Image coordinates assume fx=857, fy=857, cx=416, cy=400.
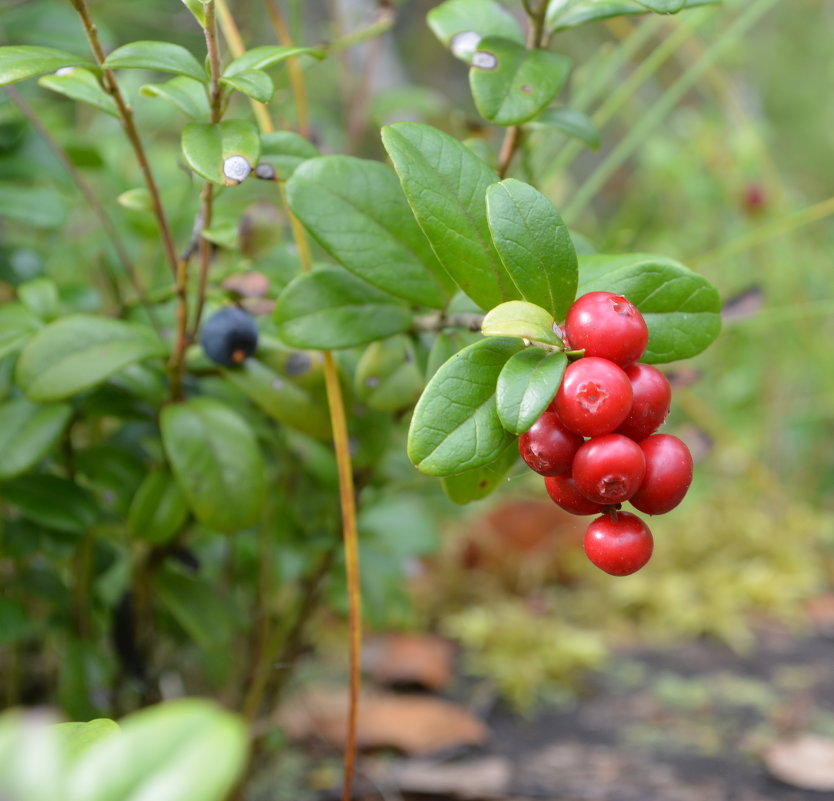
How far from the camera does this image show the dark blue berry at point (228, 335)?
2.68 ft

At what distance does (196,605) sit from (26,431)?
0.30 meters

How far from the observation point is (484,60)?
2.49 feet

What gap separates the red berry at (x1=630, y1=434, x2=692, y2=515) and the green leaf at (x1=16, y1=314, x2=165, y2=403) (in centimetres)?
50

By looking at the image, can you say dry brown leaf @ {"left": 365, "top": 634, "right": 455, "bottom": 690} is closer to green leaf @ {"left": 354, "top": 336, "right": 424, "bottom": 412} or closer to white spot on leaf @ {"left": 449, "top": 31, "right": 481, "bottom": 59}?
green leaf @ {"left": 354, "top": 336, "right": 424, "bottom": 412}

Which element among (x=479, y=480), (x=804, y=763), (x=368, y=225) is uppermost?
(x=368, y=225)

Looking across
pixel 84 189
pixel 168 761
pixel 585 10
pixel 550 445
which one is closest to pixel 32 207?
pixel 84 189

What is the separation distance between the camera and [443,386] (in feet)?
1.93

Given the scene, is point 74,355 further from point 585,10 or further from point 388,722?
point 388,722

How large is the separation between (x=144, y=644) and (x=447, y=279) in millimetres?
643

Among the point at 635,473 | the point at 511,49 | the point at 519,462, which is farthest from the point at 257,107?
the point at 635,473

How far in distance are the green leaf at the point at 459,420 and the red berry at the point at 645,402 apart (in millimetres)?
85

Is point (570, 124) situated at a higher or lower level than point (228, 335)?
higher

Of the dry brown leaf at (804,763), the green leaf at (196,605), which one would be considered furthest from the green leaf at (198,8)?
the dry brown leaf at (804,763)

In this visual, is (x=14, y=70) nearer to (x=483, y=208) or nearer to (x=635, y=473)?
(x=483, y=208)
